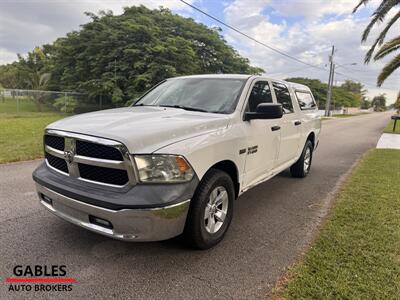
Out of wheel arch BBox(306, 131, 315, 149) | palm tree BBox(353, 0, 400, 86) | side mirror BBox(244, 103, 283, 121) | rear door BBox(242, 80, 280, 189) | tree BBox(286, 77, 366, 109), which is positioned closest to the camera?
side mirror BBox(244, 103, 283, 121)

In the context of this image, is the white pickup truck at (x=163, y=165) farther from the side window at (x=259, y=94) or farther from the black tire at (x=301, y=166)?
the black tire at (x=301, y=166)

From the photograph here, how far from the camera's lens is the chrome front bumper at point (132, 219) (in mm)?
2434

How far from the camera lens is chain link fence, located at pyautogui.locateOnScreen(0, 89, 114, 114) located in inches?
830

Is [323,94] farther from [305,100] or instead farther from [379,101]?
[379,101]

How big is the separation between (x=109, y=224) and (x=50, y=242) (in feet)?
3.69

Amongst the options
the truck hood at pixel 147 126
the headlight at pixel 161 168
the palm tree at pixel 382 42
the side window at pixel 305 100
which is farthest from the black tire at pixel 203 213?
the palm tree at pixel 382 42

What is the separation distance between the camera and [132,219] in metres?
2.43

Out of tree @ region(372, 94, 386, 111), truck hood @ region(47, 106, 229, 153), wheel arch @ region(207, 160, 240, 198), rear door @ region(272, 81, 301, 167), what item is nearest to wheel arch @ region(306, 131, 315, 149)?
rear door @ region(272, 81, 301, 167)

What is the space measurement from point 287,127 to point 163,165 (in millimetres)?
2860

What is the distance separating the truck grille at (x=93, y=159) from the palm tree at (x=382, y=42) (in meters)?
12.1

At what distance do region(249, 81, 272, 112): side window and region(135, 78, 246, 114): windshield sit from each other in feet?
0.66

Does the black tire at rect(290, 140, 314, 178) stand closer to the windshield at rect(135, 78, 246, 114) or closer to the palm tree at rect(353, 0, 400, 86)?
the windshield at rect(135, 78, 246, 114)

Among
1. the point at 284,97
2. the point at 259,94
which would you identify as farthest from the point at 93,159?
the point at 284,97

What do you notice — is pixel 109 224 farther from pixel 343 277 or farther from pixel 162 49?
pixel 162 49
